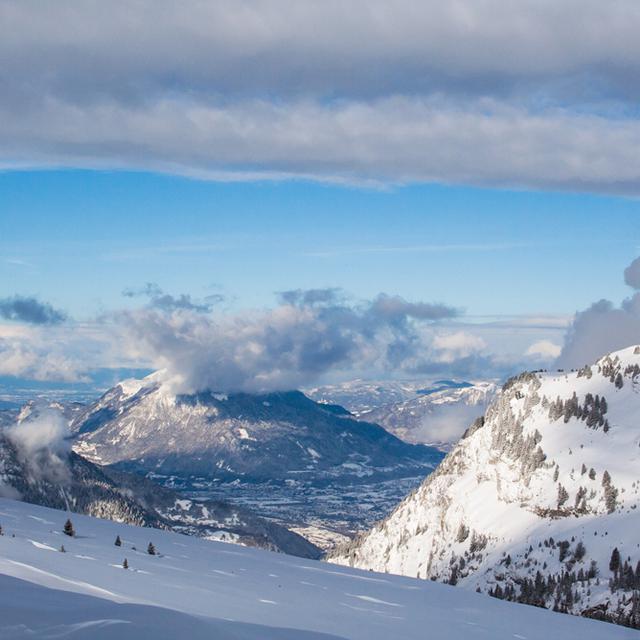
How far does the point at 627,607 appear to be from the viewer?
652ft

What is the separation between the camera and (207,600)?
134ft

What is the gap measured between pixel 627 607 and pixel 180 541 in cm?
15648

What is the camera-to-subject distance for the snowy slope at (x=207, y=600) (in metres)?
21.5

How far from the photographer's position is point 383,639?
129ft

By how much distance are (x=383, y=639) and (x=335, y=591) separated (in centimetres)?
1834

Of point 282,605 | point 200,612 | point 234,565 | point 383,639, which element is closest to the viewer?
point 200,612

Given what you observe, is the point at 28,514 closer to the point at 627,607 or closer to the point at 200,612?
the point at 200,612

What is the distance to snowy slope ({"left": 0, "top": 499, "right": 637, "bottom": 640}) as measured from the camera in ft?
70.5

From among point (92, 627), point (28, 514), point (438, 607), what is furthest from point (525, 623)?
point (28, 514)

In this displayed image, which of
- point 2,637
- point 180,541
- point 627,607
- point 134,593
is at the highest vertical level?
point 2,637

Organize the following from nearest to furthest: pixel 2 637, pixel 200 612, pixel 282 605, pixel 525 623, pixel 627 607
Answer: pixel 2 637 < pixel 200 612 < pixel 282 605 < pixel 525 623 < pixel 627 607

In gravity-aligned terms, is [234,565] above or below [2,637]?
below

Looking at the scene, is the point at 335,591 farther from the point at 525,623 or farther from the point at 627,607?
the point at 627,607

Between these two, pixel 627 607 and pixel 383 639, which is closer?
pixel 383 639
